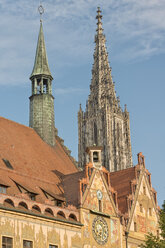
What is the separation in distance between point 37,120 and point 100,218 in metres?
13.0

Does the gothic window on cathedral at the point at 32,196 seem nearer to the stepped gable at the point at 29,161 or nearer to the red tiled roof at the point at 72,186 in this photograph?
the stepped gable at the point at 29,161

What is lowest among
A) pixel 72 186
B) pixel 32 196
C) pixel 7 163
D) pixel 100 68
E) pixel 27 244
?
pixel 27 244

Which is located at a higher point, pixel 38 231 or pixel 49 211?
pixel 49 211

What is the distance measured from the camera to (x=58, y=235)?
1380 inches

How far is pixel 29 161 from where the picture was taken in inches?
1608

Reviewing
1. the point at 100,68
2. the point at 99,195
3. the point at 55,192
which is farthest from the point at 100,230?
the point at 100,68

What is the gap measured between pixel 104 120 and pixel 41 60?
3537 inches

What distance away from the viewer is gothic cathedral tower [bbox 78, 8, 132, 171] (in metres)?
137

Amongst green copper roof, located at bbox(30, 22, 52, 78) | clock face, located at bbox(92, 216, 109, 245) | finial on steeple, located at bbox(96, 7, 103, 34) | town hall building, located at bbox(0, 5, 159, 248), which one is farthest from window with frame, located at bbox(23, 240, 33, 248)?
finial on steeple, located at bbox(96, 7, 103, 34)

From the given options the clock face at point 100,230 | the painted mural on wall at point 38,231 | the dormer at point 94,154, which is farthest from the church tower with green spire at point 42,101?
the painted mural on wall at point 38,231

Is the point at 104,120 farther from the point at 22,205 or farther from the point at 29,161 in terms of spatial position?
the point at 22,205

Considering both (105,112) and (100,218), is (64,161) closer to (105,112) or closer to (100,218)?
(100,218)

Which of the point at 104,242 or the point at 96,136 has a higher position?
the point at 96,136

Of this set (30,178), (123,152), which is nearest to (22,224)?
A: (30,178)
